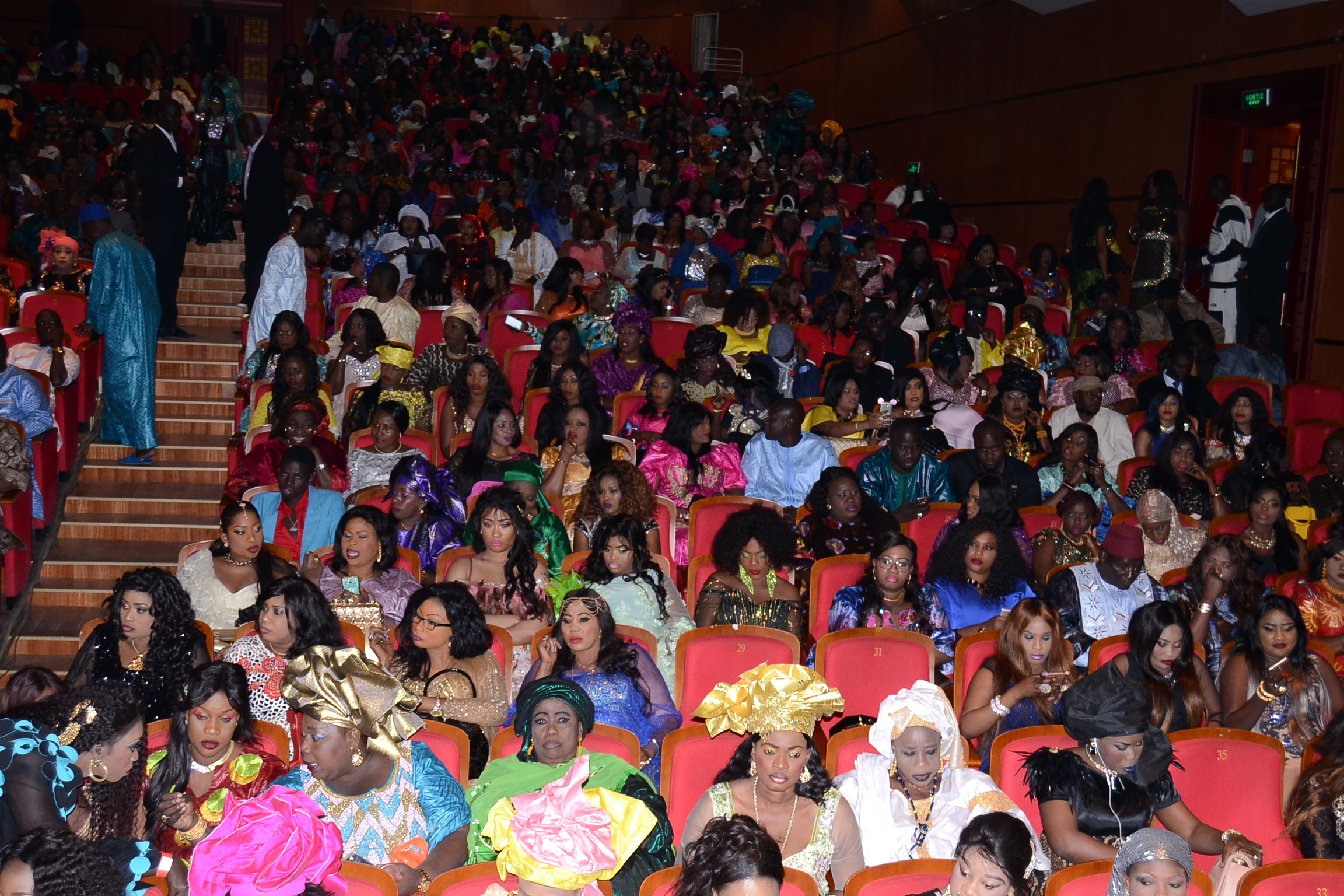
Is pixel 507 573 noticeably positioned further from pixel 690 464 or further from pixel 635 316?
pixel 635 316

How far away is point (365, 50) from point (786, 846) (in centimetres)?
1375

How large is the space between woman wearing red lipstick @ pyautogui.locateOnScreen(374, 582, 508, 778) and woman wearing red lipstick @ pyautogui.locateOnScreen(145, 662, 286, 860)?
613 millimetres

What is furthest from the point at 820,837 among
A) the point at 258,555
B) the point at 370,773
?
the point at 258,555

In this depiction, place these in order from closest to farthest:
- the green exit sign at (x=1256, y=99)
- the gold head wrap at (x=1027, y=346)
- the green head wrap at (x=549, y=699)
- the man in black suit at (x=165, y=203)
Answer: the green head wrap at (x=549, y=699) → the man in black suit at (x=165, y=203) → the gold head wrap at (x=1027, y=346) → the green exit sign at (x=1256, y=99)

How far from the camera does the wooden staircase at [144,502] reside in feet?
17.6

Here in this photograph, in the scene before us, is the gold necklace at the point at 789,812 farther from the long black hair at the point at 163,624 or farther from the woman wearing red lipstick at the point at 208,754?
the long black hair at the point at 163,624

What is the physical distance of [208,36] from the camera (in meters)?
14.4

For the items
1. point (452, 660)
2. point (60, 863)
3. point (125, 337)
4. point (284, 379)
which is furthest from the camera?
point (125, 337)

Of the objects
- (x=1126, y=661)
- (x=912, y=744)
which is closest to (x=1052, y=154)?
(x=1126, y=661)

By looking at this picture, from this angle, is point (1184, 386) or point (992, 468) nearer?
point (992, 468)

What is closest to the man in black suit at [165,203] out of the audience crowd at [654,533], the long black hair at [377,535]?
the audience crowd at [654,533]

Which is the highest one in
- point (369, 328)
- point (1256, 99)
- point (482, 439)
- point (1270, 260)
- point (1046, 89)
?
point (1046, 89)

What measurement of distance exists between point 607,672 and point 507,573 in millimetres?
854

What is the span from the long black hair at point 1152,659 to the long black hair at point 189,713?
2.45 meters
